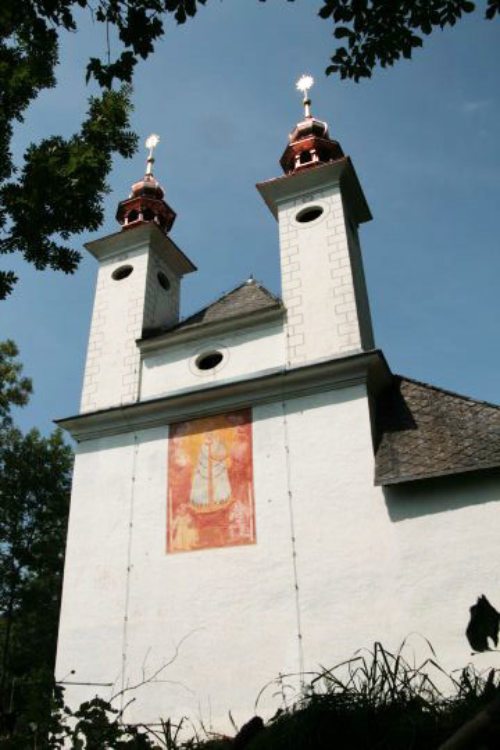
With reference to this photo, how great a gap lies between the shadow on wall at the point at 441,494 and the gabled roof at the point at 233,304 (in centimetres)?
545

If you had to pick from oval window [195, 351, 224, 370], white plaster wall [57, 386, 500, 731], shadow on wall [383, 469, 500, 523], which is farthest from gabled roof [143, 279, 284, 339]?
shadow on wall [383, 469, 500, 523]

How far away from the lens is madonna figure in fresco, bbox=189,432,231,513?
11.1 m

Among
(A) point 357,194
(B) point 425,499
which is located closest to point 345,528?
(B) point 425,499

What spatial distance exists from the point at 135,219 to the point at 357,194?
6213 mm

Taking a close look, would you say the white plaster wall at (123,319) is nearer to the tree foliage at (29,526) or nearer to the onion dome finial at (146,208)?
the onion dome finial at (146,208)

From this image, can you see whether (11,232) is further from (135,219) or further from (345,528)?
(135,219)

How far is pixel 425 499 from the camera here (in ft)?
→ 31.8

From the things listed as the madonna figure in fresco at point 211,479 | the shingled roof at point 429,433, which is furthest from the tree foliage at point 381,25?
the madonna figure in fresco at point 211,479

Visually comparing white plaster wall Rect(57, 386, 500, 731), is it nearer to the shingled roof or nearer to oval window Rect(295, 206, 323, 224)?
the shingled roof

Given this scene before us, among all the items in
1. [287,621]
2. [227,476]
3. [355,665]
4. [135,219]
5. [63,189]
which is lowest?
[355,665]

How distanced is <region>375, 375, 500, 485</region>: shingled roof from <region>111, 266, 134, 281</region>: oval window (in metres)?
7.22

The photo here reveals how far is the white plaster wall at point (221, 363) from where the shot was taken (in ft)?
40.7

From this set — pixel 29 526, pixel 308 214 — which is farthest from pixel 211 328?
pixel 29 526

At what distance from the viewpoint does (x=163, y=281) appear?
630 inches
